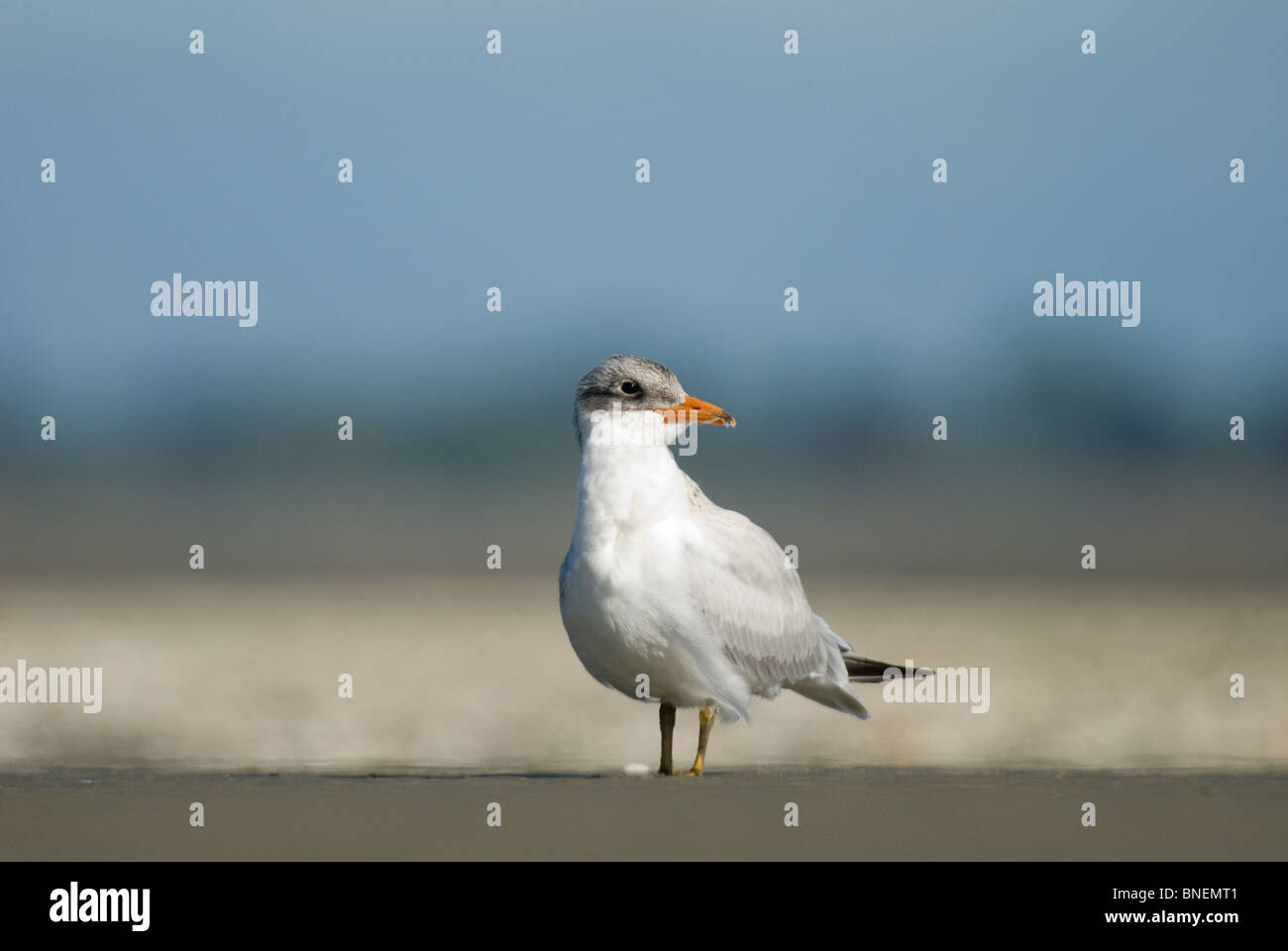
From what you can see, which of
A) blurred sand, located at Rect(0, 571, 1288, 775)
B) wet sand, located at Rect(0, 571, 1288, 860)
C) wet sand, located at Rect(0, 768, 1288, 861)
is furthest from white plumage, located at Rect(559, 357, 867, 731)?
blurred sand, located at Rect(0, 571, 1288, 775)

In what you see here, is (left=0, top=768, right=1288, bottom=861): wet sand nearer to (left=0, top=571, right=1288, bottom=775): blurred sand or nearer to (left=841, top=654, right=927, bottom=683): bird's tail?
(left=841, top=654, right=927, bottom=683): bird's tail

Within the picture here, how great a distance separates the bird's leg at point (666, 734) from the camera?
35.0 feet

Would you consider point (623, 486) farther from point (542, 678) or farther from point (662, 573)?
point (542, 678)

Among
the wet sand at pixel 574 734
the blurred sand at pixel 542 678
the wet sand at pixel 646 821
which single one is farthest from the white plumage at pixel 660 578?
the blurred sand at pixel 542 678

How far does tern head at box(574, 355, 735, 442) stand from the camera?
10.5m

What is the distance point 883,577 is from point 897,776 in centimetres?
3014

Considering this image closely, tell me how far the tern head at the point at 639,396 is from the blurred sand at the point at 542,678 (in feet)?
22.0

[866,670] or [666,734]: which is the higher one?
[866,670]

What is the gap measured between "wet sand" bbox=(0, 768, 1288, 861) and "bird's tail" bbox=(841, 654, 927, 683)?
1.90 metres

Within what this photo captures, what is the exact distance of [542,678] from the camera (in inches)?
1109

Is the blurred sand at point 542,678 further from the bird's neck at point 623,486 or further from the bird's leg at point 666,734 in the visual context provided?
the bird's neck at point 623,486

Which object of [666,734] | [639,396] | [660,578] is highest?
[639,396]

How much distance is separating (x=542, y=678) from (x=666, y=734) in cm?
1751

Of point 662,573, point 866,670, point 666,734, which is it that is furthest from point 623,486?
point 866,670
